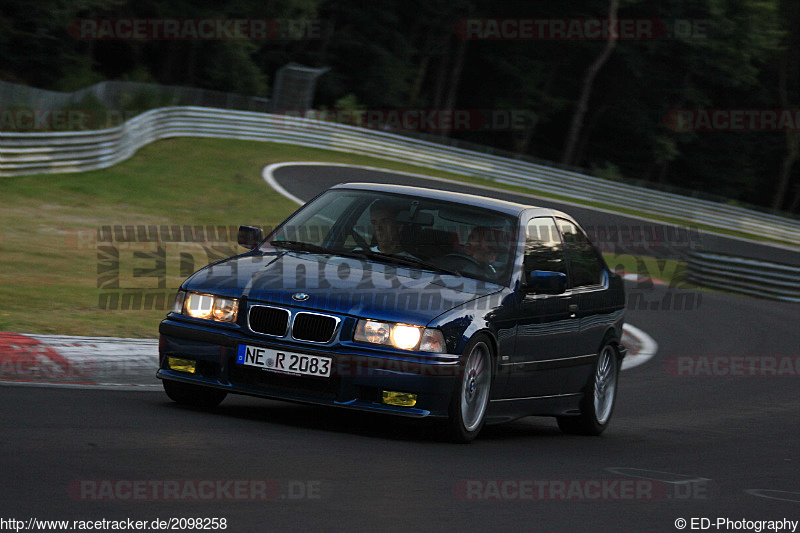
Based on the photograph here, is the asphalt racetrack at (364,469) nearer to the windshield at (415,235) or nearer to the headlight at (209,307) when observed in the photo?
the headlight at (209,307)

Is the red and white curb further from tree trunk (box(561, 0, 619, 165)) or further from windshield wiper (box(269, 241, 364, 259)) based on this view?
tree trunk (box(561, 0, 619, 165))

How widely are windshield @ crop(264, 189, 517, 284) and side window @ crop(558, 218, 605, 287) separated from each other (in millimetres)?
865

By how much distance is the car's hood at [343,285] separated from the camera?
6957mm

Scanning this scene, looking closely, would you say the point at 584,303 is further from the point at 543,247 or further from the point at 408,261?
the point at 408,261

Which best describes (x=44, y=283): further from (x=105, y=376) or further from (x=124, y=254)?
(x=105, y=376)

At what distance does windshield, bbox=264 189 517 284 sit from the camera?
784cm

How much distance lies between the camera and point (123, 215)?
2228 cm

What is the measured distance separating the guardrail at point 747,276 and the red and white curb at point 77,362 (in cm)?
1803

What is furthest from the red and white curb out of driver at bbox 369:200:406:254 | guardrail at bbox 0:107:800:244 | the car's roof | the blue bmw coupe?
guardrail at bbox 0:107:800:244

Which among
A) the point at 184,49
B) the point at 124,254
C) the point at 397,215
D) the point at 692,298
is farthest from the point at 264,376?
the point at 184,49

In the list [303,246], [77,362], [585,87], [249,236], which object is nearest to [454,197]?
[303,246]

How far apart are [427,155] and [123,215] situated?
20.0m

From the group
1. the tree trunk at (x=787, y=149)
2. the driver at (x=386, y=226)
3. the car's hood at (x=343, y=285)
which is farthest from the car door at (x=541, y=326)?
the tree trunk at (x=787, y=149)

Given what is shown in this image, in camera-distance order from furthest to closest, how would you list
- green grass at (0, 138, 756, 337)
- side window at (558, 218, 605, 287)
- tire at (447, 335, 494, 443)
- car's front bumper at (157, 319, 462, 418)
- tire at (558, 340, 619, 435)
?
green grass at (0, 138, 756, 337)
tire at (558, 340, 619, 435)
side window at (558, 218, 605, 287)
tire at (447, 335, 494, 443)
car's front bumper at (157, 319, 462, 418)
